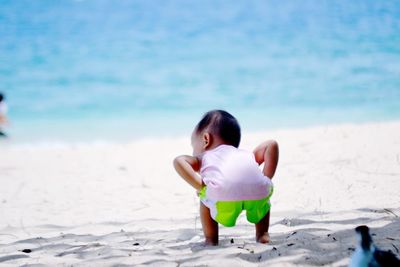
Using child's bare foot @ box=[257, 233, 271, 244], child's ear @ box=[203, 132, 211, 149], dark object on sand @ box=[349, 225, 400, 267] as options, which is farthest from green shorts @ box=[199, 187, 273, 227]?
dark object on sand @ box=[349, 225, 400, 267]

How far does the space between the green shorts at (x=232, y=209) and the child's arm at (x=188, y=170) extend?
61mm

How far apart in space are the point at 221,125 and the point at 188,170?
36 centimetres

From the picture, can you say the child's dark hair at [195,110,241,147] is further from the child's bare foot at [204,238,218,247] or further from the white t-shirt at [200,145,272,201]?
the child's bare foot at [204,238,218,247]

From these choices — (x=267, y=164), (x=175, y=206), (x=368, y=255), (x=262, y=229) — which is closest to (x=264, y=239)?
(x=262, y=229)

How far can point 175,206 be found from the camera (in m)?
6.23

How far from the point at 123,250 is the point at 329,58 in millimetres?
22282

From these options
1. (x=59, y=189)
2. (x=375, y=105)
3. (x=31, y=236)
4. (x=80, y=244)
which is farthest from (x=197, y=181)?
(x=375, y=105)

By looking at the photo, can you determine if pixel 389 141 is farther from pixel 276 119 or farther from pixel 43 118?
pixel 43 118

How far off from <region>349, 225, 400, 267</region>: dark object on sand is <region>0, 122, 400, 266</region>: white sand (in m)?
0.77

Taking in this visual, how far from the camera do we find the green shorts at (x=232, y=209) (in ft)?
12.3

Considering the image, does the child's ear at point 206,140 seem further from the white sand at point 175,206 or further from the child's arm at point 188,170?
the white sand at point 175,206

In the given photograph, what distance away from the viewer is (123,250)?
405cm

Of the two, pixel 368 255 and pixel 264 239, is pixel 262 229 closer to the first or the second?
pixel 264 239

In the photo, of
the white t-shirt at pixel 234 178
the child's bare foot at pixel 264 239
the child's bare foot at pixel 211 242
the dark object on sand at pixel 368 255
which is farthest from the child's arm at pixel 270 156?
the dark object on sand at pixel 368 255
